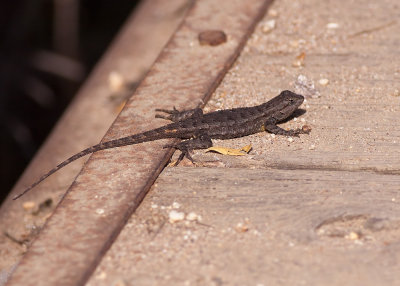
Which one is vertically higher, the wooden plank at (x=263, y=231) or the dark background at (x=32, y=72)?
the wooden plank at (x=263, y=231)

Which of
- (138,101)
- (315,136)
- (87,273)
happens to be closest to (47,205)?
(138,101)

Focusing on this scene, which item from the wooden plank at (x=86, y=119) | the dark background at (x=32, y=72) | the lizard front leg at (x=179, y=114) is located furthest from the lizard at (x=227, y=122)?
the dark background at (x=32, y=72)

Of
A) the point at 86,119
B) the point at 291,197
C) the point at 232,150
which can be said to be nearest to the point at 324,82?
the point at 232,150

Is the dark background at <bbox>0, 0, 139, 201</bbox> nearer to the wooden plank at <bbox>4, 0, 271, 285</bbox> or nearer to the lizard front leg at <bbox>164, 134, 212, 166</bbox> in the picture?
the wooden plank at <bbox>4, 0, 271, 285</bbox>

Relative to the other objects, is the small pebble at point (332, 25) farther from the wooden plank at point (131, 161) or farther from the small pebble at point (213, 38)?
the small pebble at point (213, 38)

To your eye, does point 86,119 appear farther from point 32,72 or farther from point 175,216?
point 32,72

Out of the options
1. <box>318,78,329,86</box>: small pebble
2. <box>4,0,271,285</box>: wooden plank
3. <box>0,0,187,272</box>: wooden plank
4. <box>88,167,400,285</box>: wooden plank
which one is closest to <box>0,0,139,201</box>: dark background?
<box>0,0,187,272</box>: wooden plank
